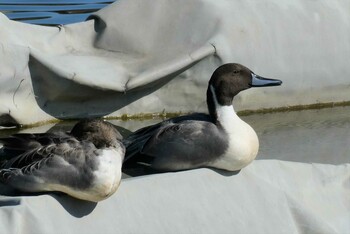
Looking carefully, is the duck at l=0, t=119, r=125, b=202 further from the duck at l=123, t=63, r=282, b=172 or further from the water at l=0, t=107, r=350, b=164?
the water at l=0, t=107, r=350, b=164

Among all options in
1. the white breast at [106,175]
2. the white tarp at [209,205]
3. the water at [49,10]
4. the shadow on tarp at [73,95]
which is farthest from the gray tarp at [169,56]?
the water at [49,10]

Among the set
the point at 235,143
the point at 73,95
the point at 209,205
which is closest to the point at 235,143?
the point at 235,143

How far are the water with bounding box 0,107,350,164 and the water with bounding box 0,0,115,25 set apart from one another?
275 centimetres

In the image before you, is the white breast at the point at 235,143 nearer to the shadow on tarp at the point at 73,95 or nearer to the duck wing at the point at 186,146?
the duck wing at the point at 186,146

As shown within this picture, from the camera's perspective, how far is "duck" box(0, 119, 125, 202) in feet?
14.2

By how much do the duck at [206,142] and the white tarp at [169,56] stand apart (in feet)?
5.27

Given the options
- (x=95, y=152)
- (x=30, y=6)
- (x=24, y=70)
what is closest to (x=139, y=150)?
(x=95, y=152)

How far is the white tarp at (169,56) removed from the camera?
6.54 meters

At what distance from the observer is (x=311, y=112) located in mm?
7137

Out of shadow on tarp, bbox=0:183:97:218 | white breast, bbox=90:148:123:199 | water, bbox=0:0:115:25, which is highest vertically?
white breast, bbox=90:148:123:199

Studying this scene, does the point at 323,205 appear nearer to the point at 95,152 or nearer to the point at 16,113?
the point at 95,152

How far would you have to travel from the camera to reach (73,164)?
4.36 meters

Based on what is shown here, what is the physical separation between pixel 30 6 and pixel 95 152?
5940mm

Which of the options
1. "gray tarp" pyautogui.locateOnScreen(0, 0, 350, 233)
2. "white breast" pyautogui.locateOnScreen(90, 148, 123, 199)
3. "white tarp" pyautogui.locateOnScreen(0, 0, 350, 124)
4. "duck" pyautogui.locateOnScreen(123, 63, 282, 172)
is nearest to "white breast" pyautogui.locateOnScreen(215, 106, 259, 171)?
"duck" pyautogui.locateOnScreen(123, 63, 282, 172)
